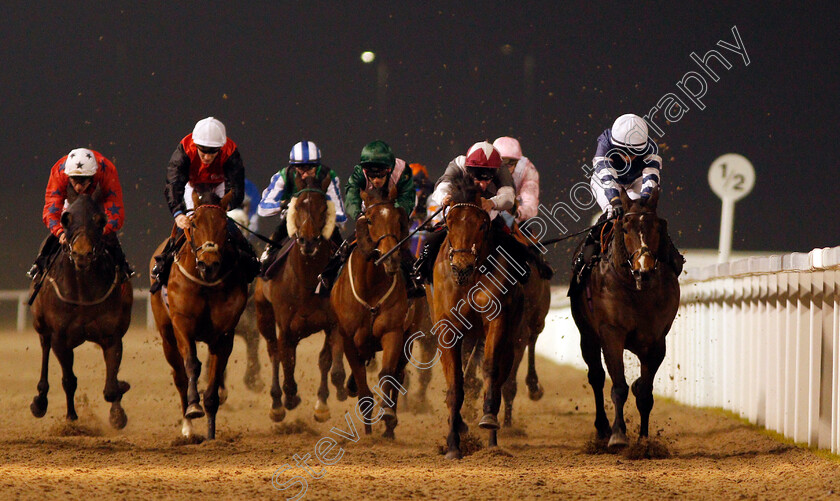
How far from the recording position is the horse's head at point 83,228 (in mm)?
8844

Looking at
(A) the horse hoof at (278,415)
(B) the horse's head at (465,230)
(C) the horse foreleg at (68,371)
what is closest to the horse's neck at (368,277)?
(B) the horse's head at (465,230)

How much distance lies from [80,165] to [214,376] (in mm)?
2087

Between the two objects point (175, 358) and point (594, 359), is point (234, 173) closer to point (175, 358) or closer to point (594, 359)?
point (175, 358)

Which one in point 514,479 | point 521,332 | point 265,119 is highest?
point 265,119

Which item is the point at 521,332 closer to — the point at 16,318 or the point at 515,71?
the point at 16,318

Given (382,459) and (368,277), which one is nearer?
(382,459)

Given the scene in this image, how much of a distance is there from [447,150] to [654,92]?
17.6ft

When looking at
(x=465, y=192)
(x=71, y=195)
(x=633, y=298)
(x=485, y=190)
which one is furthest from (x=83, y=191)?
(x=633, y=298)

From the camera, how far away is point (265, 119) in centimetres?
2900

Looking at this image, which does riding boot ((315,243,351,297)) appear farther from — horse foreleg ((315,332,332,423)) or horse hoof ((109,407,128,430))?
horse hoof ((109,407,128,430))

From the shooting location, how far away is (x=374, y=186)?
9234 millimetres

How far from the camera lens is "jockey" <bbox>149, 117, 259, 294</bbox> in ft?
30.0

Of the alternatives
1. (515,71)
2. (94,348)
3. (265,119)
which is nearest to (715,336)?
(94,348)

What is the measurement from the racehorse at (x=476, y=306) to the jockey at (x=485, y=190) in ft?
0.74
